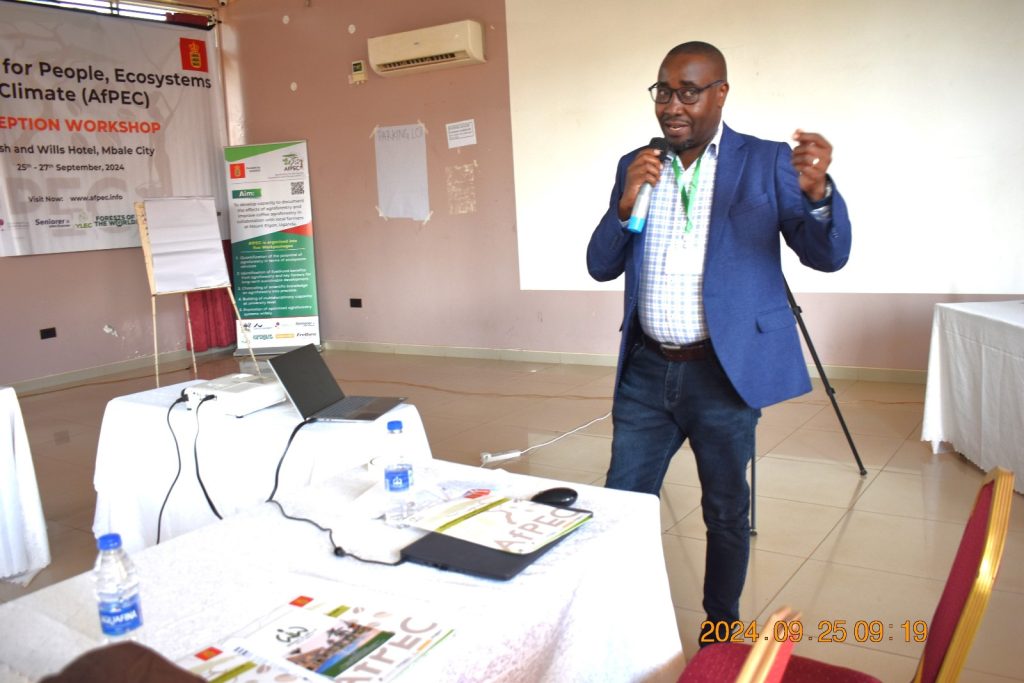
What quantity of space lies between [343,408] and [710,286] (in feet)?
4.16

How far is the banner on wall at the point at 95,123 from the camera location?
6.31 metres

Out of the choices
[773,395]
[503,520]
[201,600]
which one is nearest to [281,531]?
[201,600]

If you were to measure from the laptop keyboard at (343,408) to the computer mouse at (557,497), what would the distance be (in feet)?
3.39

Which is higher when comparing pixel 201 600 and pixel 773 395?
pixel 773 395

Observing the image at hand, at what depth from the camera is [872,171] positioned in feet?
16.8

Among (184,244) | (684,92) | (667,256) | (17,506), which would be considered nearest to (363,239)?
(184,244)

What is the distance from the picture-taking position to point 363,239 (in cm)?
741

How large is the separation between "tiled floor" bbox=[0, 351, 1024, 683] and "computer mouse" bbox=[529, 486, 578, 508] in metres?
0.99

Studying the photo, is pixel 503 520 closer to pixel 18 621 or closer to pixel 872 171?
pixel 18 621

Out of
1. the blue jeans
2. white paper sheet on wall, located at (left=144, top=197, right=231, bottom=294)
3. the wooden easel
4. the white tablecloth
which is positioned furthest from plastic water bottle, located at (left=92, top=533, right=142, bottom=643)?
white paper sheet on wall, located at (left=144, top=197, right=231, bottom=294)

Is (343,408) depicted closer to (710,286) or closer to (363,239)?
(710,286)

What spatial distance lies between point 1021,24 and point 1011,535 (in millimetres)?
3150

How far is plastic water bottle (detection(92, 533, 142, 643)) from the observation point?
1.09 metres
